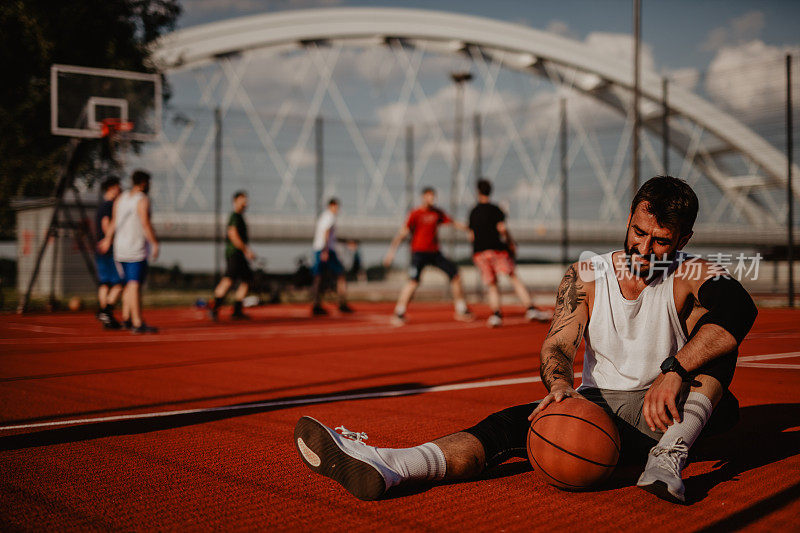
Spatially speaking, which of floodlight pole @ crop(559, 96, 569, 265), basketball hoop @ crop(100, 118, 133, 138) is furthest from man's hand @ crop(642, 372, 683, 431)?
floodlight pole @ crop(559, 96, 569, 265)

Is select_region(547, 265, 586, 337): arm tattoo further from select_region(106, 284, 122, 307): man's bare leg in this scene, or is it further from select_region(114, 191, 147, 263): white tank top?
select_region(106, 284, 122, 307): man's bare leg

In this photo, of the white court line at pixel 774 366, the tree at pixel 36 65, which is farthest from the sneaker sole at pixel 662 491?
the tree at pixel 36 65

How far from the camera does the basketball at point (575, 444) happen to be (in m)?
2.46

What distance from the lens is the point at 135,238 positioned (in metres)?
9.05

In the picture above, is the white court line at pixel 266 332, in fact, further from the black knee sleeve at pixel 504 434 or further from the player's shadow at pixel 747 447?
the black knee sleeve at pixel 504 434

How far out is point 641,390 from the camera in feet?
8.96

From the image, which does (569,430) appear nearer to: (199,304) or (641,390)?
(641,390)

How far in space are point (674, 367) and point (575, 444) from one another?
46cm

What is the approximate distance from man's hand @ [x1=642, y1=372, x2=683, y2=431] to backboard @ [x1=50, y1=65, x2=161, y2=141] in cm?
1336

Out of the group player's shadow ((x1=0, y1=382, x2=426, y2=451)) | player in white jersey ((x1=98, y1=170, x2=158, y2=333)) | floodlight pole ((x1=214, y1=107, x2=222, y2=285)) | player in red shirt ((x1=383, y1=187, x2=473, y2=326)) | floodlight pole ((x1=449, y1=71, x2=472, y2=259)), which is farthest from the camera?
floodlight pole ((x1=449, y1=71, x2=472, y2=259))

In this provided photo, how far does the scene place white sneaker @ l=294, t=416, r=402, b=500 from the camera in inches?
93.7

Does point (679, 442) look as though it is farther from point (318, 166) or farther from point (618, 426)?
point (318, 166)

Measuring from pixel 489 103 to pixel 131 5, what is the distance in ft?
103

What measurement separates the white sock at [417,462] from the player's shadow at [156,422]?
1233mm
